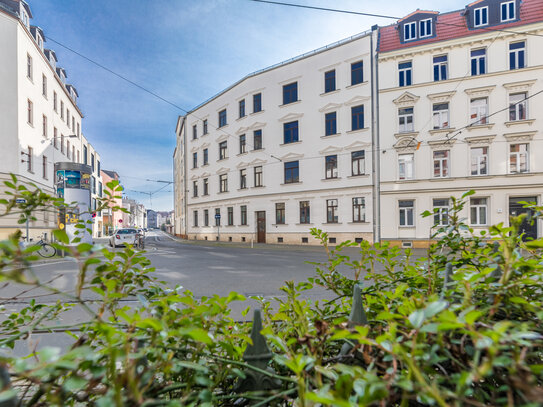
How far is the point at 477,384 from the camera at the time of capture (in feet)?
2.35

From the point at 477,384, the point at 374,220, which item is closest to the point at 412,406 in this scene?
the point at 477,384

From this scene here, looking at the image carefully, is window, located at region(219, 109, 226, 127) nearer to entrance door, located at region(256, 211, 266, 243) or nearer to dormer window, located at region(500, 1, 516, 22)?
entrance door, located at region(256, 211, 266, 243)

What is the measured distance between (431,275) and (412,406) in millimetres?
773

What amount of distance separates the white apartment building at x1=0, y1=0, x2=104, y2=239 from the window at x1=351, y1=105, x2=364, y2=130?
19.0 meters

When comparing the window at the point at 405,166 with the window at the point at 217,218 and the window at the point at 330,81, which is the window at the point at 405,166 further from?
the window at the point at 217,218

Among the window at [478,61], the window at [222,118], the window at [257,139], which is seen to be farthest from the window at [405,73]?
the window at [222,118]

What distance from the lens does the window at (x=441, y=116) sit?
16.7m

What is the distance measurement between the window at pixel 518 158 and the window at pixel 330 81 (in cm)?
1168

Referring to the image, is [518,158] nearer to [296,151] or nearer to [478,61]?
[478,61]

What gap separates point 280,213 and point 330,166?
533 centimetres

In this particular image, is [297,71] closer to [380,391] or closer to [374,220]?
[374,220]

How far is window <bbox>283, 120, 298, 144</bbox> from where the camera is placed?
2106 centimetres

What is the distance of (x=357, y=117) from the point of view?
1864 cm

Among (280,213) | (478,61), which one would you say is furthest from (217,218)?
(478,61)
